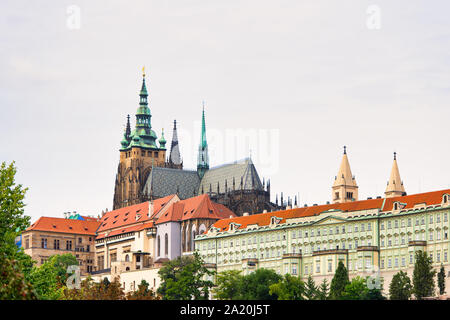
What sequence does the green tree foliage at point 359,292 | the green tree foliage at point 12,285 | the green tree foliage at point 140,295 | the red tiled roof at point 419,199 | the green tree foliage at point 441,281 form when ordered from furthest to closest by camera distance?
1. the red tiled roof at point 419,199
2. the green tree foliage at point 441,281
3. the green tree foliage at point 359,292
4. the green tree foliage at point 140,295
5. the green tree foliage at point 12,285

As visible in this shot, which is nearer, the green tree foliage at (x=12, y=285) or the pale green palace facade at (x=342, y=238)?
the green tree foliage at (x=12, y=285)

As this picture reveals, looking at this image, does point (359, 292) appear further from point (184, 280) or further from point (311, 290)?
point (184, 280)

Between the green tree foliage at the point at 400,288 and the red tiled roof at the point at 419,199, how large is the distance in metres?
17.4

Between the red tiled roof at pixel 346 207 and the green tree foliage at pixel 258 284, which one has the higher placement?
the red tiled roof at pixel 346 207

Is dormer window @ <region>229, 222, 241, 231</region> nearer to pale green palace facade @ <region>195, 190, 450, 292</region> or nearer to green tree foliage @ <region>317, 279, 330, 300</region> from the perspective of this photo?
pale green palace facade @ <region>195, 190, 450, 292</region>

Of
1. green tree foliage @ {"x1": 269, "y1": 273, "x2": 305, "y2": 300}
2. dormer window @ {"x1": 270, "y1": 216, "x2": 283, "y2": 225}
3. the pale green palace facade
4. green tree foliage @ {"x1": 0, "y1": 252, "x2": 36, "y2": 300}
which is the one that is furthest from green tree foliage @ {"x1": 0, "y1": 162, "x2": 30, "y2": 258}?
dormer window @ {"x1": 270, "y1": 216, "x2": 283, "y2": 225}

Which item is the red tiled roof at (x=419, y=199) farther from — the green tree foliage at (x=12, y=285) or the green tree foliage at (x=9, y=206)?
the green tree foliage at (x=12, y=285)

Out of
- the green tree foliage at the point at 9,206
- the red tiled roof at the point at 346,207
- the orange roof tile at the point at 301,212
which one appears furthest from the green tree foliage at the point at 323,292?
the green tree foliage at the point at 9,206

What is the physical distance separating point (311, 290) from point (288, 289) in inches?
321

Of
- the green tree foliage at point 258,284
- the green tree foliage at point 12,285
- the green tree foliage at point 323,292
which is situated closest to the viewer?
the green tree foliage at point 12,285

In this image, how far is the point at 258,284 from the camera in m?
147

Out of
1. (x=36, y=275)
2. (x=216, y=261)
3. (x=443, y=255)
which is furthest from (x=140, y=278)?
(x=36, y=275)

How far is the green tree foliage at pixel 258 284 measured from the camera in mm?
144500
